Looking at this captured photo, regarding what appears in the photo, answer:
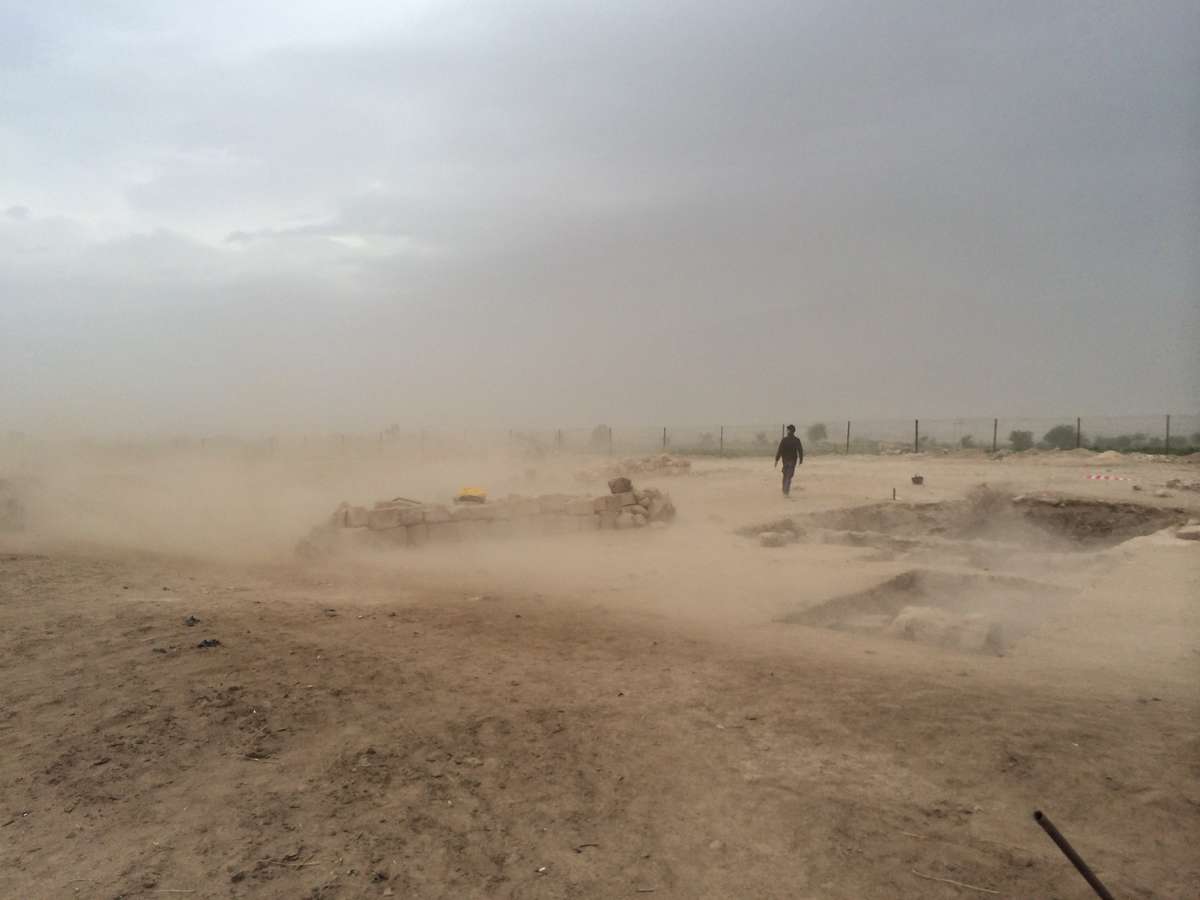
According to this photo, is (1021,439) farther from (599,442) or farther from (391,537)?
(391,537)

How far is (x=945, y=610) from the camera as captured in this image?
948cm

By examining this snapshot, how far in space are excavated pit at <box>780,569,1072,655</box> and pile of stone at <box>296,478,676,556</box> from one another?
6.24 m

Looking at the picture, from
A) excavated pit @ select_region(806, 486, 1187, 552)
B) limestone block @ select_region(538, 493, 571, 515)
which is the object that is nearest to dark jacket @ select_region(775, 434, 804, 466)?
excavated pit @ select_region(806, 486, 1187, 552)

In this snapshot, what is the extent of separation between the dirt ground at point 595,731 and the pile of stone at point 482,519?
82.3 inches

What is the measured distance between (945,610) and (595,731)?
253 inches

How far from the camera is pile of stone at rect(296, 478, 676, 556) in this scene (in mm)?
12797

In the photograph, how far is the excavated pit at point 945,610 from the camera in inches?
273

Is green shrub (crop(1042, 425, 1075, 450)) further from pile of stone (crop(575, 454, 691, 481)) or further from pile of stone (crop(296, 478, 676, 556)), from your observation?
pile of stone (crop(296, 478, 676, 556))

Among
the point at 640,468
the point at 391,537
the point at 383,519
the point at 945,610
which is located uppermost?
the point at 640,468

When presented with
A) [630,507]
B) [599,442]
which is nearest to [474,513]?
[630,507]

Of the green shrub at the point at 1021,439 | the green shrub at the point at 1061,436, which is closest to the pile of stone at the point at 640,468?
the green shrub at the point at 1021,439

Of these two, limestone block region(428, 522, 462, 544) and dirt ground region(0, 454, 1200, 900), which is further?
limestone block region(428, 522, 462, 544)

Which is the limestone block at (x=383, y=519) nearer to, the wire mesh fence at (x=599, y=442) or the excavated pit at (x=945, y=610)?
the excavated pit at (x=945, y=610)

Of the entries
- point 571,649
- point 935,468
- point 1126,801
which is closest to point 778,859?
point 1126,801
